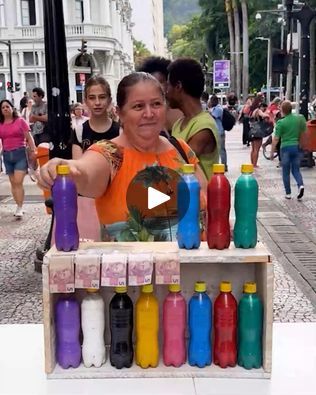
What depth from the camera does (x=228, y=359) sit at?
2.21m

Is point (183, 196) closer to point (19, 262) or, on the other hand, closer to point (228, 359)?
point (228, 359)

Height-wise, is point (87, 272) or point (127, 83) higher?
point (127, 83)

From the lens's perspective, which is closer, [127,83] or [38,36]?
[127,83]

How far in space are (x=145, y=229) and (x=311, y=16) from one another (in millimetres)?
13347

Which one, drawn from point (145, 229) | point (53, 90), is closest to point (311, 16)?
point (53, 90)

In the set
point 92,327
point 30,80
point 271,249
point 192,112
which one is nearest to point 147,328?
point 92,327

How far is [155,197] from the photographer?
243cm

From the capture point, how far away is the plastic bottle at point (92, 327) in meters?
2.17

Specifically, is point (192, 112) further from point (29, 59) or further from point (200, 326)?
point (29, 59)

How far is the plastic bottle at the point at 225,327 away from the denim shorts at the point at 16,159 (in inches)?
284

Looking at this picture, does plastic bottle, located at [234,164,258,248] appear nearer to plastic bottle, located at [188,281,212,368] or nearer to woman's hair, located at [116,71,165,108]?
plastic bottle, located at [188,281,212,368]

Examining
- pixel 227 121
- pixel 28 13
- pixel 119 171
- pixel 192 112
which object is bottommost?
pixel 227 121

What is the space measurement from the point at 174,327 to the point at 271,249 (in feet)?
16.2

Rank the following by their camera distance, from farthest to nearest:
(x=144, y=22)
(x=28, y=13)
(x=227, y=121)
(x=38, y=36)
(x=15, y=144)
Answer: (x=144, y=22)
(x=28, y=13)
(x=38, y=36)
(x=227, y=121)
(x=15, y=144)
